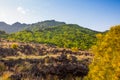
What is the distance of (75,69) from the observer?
32188mm

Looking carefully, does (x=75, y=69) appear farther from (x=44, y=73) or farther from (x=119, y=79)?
(x=119, y=79)

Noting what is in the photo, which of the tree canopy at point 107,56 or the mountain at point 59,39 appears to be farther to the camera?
the mountain at point 59,39

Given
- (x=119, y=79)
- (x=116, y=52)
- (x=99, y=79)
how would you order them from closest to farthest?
(x=119, y=79)
(x=116, y=52)
(x=99, y=79)

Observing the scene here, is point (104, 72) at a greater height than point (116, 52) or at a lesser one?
lesser

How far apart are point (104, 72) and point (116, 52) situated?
1.64 meters

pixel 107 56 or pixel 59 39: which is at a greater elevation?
pixel 107 56

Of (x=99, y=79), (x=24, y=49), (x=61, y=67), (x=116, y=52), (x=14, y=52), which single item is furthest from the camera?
(x=24, y=49)

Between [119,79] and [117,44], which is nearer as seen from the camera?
[119,79]

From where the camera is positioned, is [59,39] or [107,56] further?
[59,39]

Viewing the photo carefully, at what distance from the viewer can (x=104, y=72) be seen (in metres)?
20.4

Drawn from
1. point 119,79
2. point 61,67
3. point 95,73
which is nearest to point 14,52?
point 61,67

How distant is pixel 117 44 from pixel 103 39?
A: 162 centimetres

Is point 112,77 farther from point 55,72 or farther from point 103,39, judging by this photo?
point 55,72

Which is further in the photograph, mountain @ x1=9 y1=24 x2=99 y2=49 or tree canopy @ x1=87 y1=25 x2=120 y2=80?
mountain @ x1=9 y1=24 x2=99 y2=49
